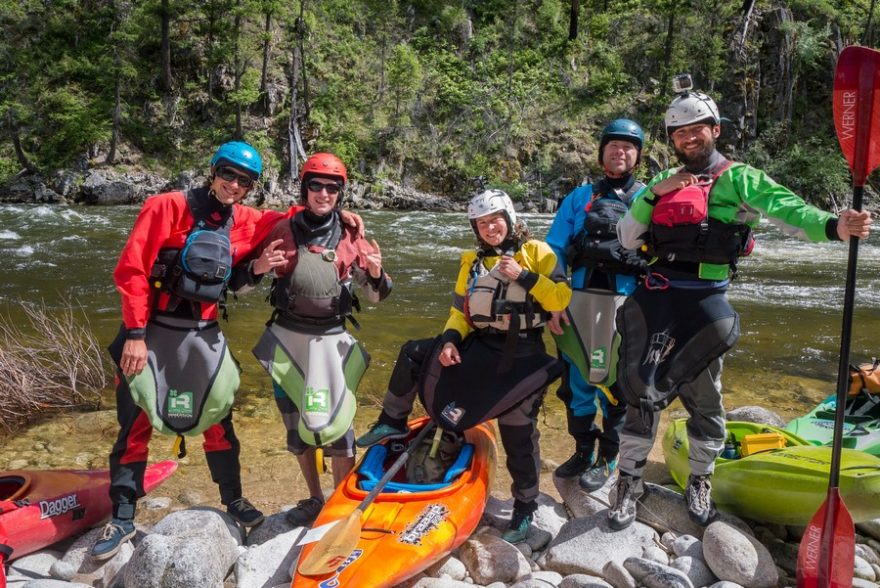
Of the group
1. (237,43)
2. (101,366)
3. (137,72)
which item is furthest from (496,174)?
(101,366)

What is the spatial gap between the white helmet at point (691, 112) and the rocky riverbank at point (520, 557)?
5.88 ft

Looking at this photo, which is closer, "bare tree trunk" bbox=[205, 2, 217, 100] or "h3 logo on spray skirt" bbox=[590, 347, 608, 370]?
"h3 logo on spray skirt" bbox=[590, 347, 608, 370]

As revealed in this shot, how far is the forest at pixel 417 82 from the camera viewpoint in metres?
21.7

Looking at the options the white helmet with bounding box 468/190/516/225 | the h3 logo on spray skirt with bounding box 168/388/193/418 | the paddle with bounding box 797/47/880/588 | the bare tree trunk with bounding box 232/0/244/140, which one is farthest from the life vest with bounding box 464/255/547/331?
the bare tree trunk with bounding box 232/0/244/140

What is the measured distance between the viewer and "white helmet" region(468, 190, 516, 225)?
291 cm

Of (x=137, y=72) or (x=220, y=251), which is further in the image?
(x=137, y=72)

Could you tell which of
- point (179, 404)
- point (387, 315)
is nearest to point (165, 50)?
point (387, 315)

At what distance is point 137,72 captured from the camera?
22.7 metres

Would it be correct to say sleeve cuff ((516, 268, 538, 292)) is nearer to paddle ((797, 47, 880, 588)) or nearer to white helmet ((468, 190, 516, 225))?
white helmet ((468, 190, 516, 225))

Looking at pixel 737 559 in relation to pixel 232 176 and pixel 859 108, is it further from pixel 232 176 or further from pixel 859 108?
pixel 232 176

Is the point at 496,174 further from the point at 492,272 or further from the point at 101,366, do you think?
the point at 492,272

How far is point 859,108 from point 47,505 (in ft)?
12.8

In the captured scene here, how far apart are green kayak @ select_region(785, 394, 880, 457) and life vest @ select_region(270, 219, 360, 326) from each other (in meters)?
3.15

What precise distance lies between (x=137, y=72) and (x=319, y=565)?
24630mm
